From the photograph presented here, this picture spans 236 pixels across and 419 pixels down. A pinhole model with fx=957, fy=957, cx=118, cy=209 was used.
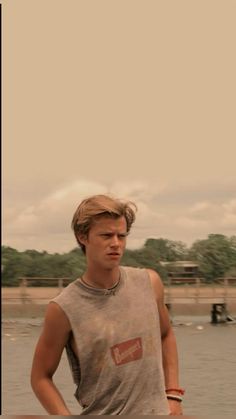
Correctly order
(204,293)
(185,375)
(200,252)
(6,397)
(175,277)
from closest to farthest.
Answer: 1. (200,252)
2. (6,397)
3. (185,375)
4. (175,277)
5. (204,293)

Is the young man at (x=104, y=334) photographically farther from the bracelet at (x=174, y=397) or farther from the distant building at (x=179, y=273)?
the distant building at (x=179, y=273)

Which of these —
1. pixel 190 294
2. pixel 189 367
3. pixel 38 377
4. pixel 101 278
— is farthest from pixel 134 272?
pixel 190 294

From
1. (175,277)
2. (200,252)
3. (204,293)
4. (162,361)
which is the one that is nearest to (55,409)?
(162,361)

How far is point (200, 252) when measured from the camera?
1369 centimetres

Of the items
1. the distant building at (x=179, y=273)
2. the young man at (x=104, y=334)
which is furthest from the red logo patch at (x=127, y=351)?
the distant building at (x=179, y=273)

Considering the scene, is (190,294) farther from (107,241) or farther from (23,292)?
(107,241)

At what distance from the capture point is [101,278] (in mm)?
1097

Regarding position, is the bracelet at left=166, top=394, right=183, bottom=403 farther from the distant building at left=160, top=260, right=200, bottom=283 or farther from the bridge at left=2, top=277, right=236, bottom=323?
the bridge at left=2, top=277, right=236, bottom=323

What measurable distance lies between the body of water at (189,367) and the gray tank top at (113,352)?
43.1 ft

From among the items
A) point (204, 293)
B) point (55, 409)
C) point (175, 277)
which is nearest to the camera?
point (55, 409)

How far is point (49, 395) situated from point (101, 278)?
145 mm

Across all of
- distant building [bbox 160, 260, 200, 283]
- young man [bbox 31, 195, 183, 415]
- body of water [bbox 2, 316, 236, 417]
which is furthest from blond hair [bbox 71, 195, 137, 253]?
distant building [bbox 160, 260, 200, 283]

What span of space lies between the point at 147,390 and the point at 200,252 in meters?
12.7

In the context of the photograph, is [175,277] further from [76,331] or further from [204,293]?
[76,331]
